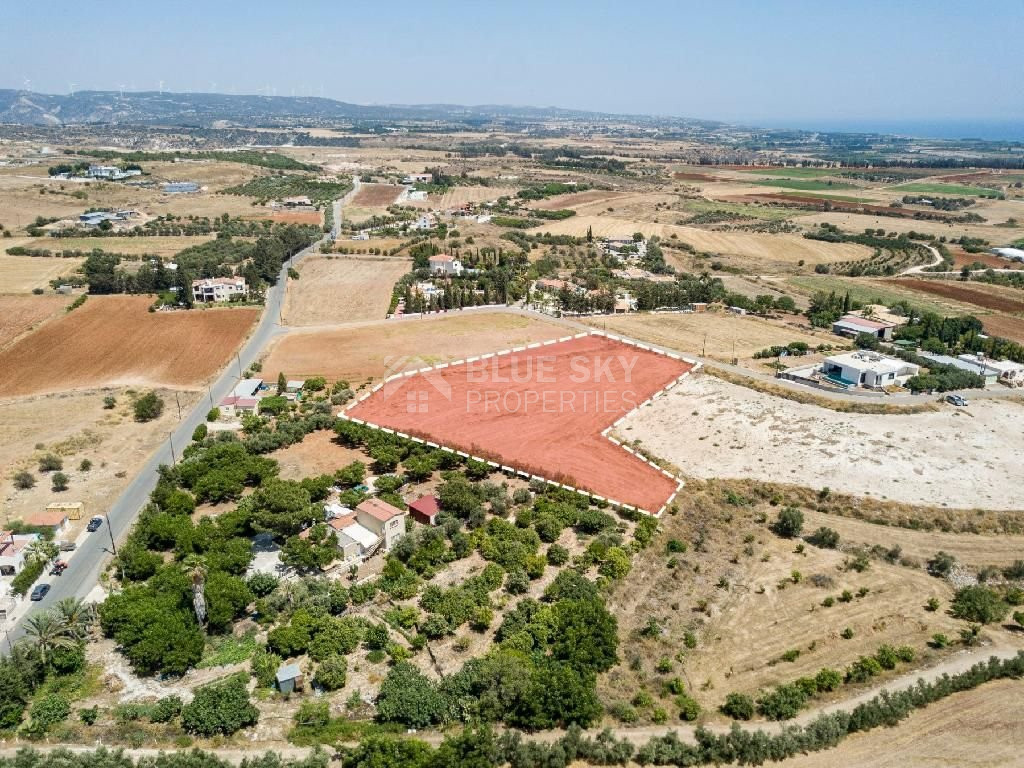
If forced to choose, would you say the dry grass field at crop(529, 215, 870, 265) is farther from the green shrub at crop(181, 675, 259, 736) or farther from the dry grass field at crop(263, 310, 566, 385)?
the green shrub at crop(181, 675, 259, 736)

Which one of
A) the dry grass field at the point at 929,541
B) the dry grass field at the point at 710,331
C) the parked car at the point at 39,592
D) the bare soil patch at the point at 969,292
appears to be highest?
the bare soil patch at the point at 969,292

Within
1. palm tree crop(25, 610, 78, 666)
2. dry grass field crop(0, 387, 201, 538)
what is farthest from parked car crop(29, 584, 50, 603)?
dry grass field crop(0, 387, 201, 538)

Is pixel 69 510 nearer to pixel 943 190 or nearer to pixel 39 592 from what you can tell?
pixel 39 592

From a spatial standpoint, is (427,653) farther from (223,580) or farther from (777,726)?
(777,726)

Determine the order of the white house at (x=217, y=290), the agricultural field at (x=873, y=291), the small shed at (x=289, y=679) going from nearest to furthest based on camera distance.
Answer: the small shed at (x=289, y=679)
the white house at (x=217, y=290)
the agricultural field at (x=873, y=291)

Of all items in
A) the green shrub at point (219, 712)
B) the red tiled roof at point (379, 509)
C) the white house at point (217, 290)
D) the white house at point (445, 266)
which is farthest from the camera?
the white house at point (445, 266)

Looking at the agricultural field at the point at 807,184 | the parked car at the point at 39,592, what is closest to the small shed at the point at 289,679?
the parked car at the point at 39,592

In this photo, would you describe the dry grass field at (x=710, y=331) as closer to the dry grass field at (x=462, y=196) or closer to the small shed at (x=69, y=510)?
the small shed at (x=69, y=510)

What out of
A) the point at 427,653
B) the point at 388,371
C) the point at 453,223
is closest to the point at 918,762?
the point at 427,653
